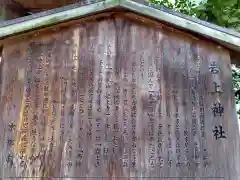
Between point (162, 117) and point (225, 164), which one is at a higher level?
point (162, 117)

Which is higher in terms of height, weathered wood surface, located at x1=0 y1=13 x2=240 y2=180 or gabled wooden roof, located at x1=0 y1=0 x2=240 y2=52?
gabled wooden roof, located at x1=0 y1=0 x2=240 y2=52

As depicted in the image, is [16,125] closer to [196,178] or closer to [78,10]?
[78,10]

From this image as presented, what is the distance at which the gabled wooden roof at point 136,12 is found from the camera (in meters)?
2.52

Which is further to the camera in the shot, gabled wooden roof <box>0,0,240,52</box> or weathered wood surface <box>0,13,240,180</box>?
gabled wooden roof <box>0,0,240,52</box>

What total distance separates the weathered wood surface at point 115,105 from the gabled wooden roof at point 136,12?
0.36ft

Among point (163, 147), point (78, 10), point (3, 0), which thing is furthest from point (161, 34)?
point (3, 0)

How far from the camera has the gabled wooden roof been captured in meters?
2.52

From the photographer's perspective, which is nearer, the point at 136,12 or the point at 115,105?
the point at 115,105

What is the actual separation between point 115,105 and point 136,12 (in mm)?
838

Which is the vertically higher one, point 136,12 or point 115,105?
point 136,12

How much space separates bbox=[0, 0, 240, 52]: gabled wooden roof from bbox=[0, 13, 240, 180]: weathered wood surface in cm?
11

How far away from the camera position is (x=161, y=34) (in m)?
2.62

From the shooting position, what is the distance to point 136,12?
8.45 feet

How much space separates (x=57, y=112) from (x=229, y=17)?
2674 mm
